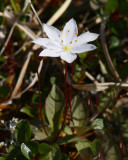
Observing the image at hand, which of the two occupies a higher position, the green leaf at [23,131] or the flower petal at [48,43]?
the flower petal at [48,43]

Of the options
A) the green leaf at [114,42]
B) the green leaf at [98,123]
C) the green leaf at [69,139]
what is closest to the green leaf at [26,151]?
the green leaf at [69,139]

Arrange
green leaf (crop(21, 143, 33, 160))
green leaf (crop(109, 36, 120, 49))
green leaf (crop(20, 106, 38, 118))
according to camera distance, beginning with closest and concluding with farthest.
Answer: green leaf (crop(21, 143, 33, 160)) → green leaf (crop(20, 106, 38, 118)) → green leaf (crop(109, 36, 120, 49))

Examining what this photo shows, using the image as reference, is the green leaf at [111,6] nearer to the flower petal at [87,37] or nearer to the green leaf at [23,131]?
the flower petal at [87,37]

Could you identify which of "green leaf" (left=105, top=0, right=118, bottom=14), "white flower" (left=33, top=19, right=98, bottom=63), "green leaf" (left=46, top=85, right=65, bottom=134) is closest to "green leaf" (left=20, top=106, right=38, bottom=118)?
"green leaf" (left=46, top=85, right=65, bottom=134)

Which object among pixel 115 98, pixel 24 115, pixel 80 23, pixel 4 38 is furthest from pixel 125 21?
pixel 24 115

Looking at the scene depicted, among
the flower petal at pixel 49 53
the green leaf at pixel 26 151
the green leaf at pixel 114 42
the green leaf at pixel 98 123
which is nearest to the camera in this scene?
the flower petal at pixel 49 53

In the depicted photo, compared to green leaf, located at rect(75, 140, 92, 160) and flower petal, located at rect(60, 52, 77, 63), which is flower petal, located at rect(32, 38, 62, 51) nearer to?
flower petal, located at rect(60, 52, 77, 63)

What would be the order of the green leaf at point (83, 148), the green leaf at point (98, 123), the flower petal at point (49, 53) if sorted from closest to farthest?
the flower petal at point (49, 53) < the green leaf at point (83, 148) < the green leaf at point (98, 123)
